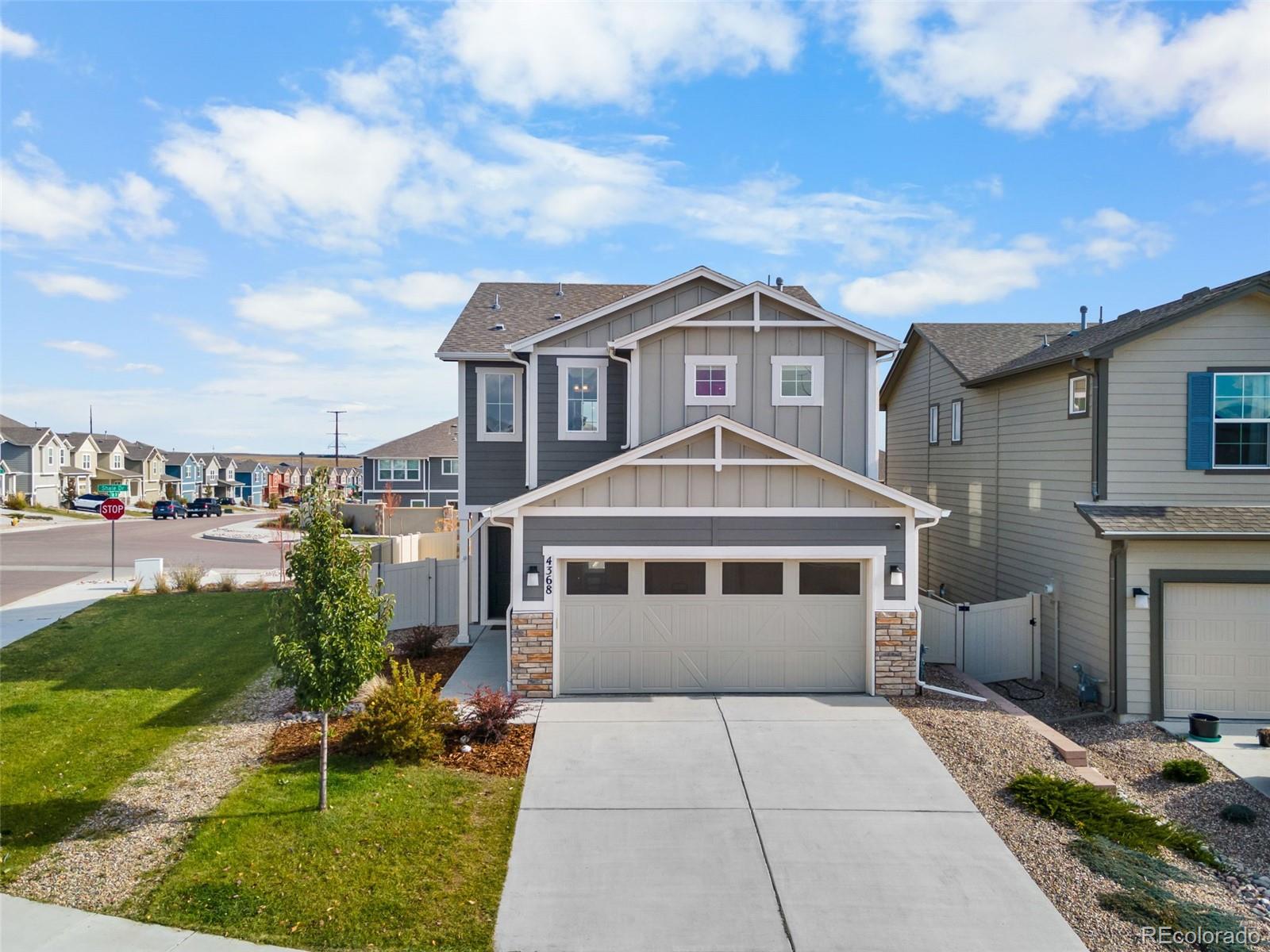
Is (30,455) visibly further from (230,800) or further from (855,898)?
(855,898)

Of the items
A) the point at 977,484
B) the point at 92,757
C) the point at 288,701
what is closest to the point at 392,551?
the point at 288,701

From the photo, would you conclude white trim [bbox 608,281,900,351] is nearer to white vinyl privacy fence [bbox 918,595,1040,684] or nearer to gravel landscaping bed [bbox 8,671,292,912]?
white vinyl privacy fence [bbox 918,595,1040,684]

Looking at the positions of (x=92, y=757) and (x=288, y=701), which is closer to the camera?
(x=92, y=757)

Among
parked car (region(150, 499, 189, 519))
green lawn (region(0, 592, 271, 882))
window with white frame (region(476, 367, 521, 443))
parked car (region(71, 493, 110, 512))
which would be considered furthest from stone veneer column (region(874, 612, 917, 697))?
parked car (region(71, 493, 110, 512))

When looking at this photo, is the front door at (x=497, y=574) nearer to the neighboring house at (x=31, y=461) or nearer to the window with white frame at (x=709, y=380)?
the window with white frame at (x=709, y=380)

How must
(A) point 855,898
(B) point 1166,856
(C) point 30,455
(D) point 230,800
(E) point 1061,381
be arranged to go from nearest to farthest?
1. (A) point 855,898
2. (B) point 1166,856
3. (D) point 230,800
4. (E) point 1061,381
5. (C) point 30,455

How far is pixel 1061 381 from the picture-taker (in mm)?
12734

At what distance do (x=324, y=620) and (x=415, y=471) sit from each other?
4120cm

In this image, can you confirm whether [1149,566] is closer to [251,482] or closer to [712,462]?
[712,462]

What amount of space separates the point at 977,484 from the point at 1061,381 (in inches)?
155

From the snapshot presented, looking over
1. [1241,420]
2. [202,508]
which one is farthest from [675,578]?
[202,508]

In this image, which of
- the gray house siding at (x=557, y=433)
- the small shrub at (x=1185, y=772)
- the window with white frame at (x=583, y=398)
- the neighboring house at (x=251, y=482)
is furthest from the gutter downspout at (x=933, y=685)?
the neighboring house at (x=251, y=482)

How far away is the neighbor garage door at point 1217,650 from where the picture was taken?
10.7m

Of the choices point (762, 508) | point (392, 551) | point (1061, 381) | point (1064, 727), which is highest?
point (1061, 381)
